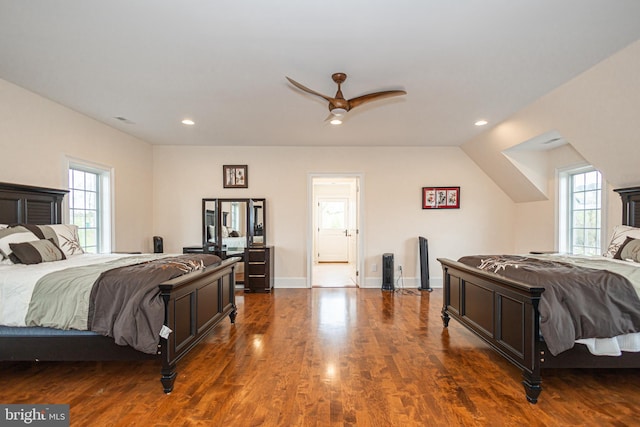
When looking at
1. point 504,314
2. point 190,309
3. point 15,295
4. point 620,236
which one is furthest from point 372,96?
point 15,295

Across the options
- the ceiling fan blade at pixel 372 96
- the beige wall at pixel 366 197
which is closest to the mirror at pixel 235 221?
the beige wall at pixel 366 197

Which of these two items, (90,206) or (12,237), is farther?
(90,206)

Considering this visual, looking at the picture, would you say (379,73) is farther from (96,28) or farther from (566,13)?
(96,28)

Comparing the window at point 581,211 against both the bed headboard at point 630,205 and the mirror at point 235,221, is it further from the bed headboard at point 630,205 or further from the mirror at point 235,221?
the mirror at point 235,221

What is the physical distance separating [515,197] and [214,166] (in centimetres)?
536

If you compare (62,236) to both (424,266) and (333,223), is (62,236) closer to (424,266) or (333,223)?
(424,266)

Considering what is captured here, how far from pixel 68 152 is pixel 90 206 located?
86 centimetres

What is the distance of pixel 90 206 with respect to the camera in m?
4.50

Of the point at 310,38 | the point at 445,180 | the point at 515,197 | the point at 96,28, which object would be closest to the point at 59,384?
the point at 96,28

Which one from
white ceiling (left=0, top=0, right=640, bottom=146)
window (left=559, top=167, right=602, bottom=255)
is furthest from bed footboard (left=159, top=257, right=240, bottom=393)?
window (left=559, top=167, right=602, bottom=255)

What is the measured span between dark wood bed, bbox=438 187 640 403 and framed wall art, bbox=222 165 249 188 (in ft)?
13.0

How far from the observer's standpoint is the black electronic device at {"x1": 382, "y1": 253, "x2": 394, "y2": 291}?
5.61 meters

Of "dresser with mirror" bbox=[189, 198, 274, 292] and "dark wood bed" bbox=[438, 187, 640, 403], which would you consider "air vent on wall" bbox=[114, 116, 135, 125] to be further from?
"dark wood bed" bbox=[438, 187, 640, 403]

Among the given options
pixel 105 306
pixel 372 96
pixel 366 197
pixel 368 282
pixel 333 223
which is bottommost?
pixel 368 282
